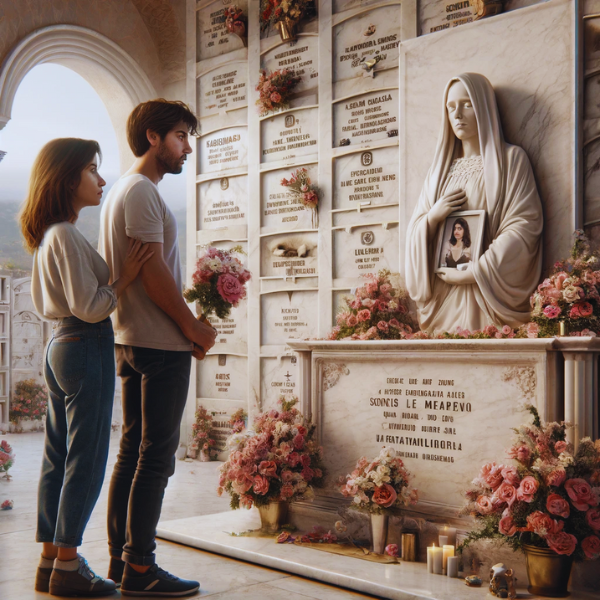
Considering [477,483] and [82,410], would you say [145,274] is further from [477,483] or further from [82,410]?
[477,483]

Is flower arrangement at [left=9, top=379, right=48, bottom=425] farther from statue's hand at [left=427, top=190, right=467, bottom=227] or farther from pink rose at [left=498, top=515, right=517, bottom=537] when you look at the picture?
pink rose at [left=498, top=515, right=517, bottom=537]

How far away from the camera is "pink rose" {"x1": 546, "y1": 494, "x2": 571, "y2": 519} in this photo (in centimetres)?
286

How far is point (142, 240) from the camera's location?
264 cm

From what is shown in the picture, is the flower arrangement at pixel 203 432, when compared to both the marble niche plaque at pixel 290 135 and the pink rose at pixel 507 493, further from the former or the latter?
the pink rose at pixel 507 493

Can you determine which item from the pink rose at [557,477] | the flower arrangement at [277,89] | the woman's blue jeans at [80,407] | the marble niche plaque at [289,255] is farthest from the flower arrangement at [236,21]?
the pink rose at [557,477]

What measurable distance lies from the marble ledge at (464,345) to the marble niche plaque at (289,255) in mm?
1689

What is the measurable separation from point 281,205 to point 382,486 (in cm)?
316

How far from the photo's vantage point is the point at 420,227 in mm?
4285

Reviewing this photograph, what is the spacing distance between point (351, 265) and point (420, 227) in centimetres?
128

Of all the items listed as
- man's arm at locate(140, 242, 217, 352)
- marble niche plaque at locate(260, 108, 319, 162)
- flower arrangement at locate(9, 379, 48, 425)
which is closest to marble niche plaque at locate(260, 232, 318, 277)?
marble niche plaque at locate(260, 108, 319, 162)

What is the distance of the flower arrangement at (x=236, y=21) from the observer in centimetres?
632

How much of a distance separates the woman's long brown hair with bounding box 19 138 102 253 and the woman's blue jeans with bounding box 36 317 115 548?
370mm

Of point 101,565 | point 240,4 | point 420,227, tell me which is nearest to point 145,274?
point 101,565

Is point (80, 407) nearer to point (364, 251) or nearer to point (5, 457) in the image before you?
point (5, 457)
